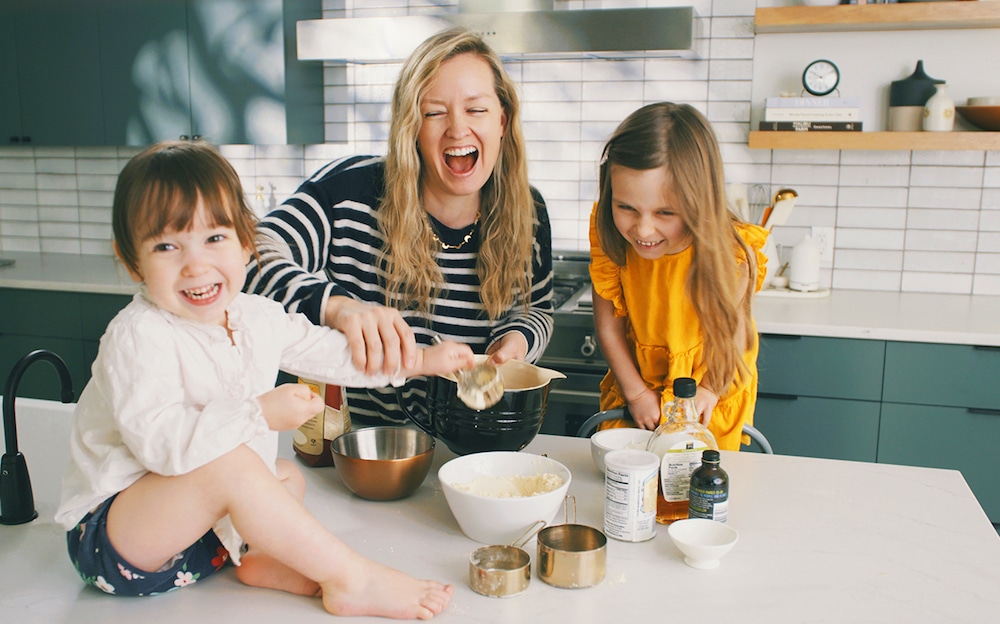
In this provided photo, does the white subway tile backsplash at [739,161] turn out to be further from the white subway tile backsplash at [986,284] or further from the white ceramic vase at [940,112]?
the white ceramic vase at [940,112]

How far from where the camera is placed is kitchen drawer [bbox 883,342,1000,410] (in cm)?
237

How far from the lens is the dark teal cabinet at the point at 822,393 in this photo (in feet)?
8.01

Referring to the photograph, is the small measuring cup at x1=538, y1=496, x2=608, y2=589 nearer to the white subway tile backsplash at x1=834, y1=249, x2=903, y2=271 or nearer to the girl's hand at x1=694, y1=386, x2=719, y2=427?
the girl's hand at x1=694, y1=386, x2=719, y2=427

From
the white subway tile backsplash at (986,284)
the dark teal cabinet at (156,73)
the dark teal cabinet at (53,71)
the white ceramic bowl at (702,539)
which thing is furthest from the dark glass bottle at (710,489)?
the dark teal cabinet at (53,71)

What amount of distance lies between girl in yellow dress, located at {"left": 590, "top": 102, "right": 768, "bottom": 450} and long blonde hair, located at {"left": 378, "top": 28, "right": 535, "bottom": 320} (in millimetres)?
214

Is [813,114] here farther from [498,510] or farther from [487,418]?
[498,510]

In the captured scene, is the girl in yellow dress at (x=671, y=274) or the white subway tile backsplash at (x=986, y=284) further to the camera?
the white subway tile backsplash at (x=986, y=284)

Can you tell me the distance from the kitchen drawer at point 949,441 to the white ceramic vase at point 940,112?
96 cm

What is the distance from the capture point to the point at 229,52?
123 inches

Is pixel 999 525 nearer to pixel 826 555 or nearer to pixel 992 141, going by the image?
pixel 992 141

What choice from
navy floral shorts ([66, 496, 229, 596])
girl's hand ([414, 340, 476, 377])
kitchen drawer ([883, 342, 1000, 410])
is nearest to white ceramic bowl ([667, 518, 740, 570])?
girl's hand ([414, 340, 476, 377])

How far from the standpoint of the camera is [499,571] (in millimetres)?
1000

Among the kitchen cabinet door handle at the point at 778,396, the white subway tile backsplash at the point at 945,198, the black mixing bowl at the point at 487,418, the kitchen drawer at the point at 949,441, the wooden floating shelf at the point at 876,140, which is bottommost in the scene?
the kitchen drawer at the point at 949,441

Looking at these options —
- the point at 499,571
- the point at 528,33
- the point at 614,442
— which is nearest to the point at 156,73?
the point at 528,33
